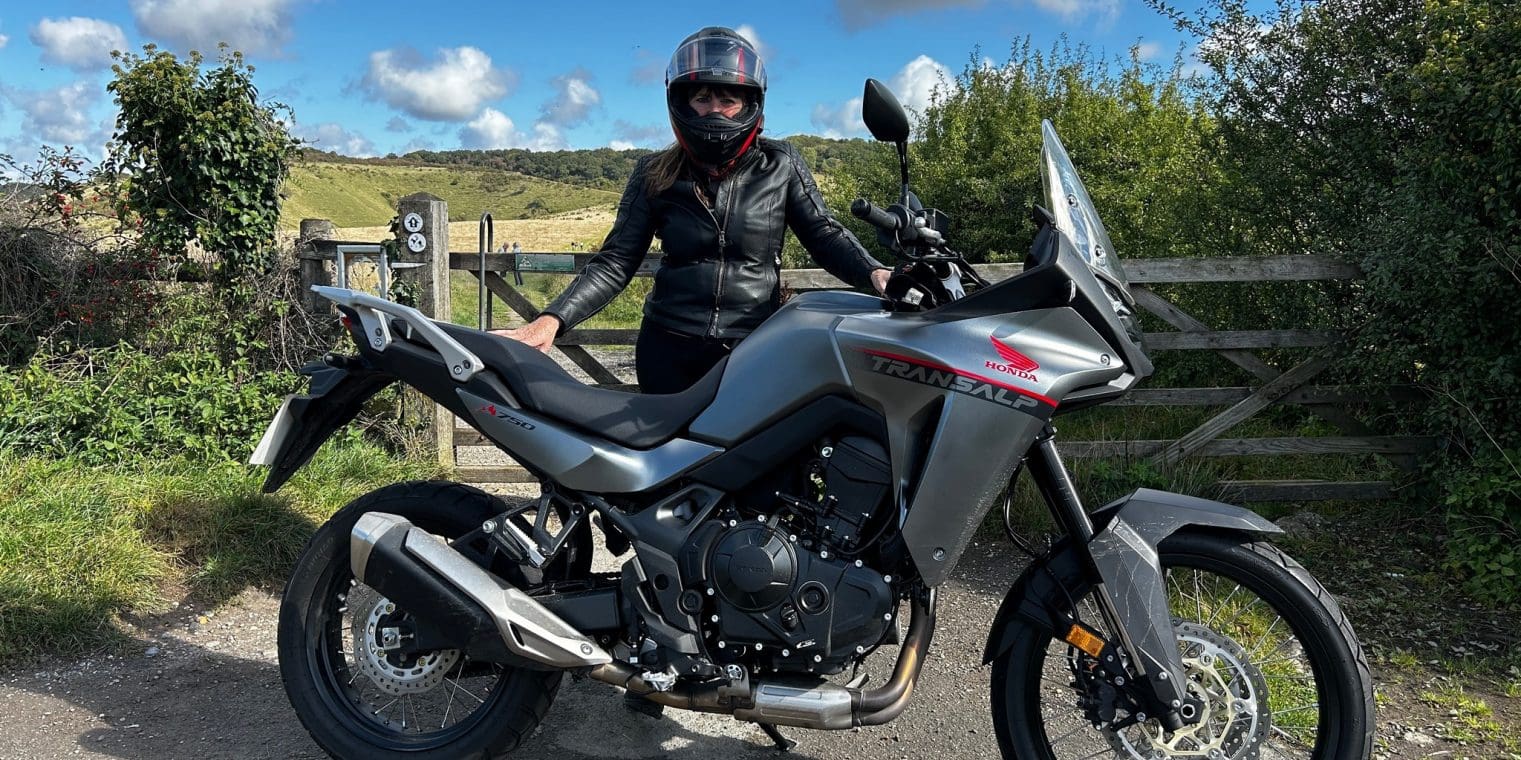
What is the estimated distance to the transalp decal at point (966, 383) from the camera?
241 centimetres

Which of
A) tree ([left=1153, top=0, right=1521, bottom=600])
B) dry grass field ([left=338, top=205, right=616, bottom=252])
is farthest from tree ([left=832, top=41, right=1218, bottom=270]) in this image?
dry grass field ([left=338, top=205, right=616, bottom=252])

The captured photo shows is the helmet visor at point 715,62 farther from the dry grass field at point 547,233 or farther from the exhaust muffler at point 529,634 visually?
the dry grass field at point 547,233

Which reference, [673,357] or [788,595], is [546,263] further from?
[788,595]

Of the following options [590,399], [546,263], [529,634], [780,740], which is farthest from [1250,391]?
[529,634]

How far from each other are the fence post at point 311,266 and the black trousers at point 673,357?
3.43 m

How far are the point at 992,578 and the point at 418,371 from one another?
2.96 meters

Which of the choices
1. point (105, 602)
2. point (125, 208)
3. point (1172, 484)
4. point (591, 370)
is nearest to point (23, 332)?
point (125, 208)

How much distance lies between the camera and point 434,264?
19.3 ft

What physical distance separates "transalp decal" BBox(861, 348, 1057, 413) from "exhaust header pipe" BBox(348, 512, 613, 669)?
46.1 inches

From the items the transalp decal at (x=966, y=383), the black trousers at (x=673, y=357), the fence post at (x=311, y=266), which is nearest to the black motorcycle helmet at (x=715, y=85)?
the black trousers at (x=673, y=357)

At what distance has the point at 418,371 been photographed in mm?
Result: 2865

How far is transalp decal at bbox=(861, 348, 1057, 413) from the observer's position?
2.41 m

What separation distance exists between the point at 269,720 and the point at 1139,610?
9.35 ft

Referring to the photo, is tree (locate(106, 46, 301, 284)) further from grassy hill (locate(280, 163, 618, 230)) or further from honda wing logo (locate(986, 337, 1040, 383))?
grassy hill (locate(280, 163, 618, 230))
